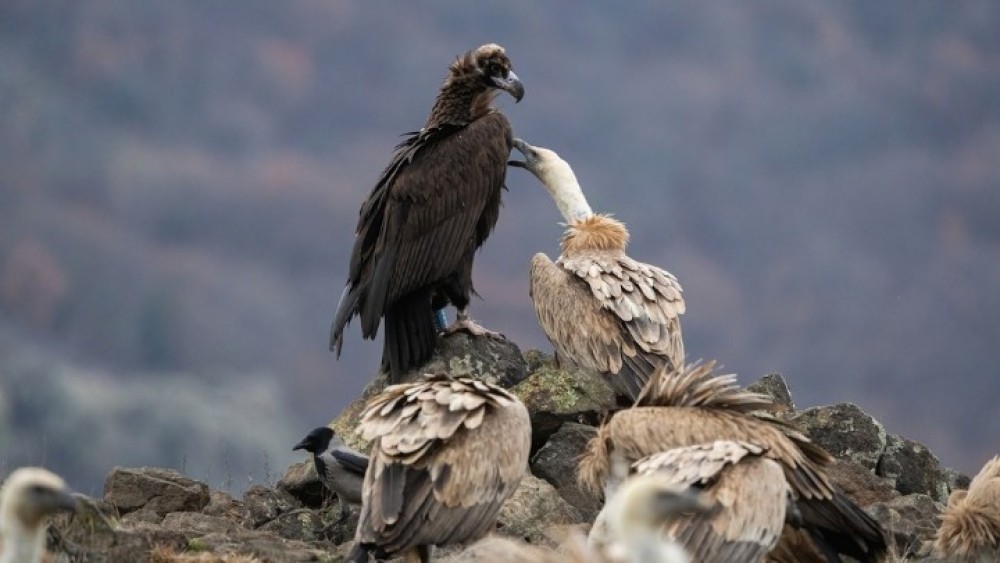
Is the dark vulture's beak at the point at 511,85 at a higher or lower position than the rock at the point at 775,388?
higher

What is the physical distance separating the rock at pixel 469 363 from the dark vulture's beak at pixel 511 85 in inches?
85.6

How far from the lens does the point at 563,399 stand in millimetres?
12727

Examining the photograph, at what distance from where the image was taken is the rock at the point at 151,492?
484 inches

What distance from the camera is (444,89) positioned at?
14758mm

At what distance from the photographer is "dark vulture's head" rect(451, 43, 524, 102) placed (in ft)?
47.7

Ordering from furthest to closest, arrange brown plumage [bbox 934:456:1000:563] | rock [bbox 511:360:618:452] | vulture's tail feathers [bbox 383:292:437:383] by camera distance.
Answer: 1. vulture's tail feathers [bbox 383:292:437:383]
2. rock [bbox 511:360:618:452]
3. brown plumage [bbox 934:456:1000:563]

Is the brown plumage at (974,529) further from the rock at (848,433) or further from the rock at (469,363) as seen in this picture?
the rock at (469,363)

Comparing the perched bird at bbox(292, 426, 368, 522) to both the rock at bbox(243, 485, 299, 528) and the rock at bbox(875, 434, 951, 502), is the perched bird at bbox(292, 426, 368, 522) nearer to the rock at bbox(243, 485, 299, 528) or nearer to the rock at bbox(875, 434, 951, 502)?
the rock at bbox(243, 485, 299, 528)

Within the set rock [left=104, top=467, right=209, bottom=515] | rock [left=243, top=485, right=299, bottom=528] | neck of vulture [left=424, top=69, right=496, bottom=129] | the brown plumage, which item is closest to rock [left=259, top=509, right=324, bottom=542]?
rock [left=243, top=485, right=299, bottom=528]

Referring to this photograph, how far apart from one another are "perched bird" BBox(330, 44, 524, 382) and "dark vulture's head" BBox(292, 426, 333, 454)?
143 centimetres

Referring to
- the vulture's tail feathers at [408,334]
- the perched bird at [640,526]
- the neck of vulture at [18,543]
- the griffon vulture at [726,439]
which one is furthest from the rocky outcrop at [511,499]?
the perched bird at [640,526]

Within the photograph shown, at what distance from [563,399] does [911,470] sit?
3.12 m

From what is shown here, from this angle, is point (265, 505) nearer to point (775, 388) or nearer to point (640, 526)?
point (775, 388)

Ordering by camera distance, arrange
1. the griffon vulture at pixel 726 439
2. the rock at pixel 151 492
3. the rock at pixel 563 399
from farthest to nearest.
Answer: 1. the rock at pixel 563 399
2. the rock at pixel 151 492
3. the griffon vulture at pixel 726 439
